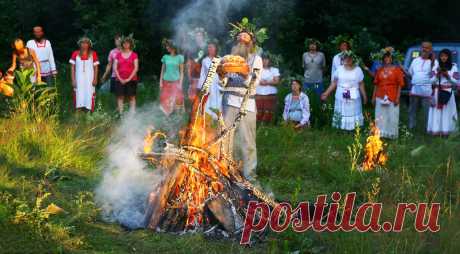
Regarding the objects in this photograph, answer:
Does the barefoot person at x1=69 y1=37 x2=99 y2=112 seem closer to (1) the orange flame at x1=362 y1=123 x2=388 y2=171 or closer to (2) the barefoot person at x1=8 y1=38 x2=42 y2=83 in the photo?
(2) the barefoot person at x1=8 y1=38 x2=42 y2=83

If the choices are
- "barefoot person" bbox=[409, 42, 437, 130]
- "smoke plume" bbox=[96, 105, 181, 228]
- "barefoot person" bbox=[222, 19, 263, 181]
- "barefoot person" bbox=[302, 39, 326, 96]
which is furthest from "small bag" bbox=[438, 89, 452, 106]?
"smoke plume" bbox=[96, 105, 181, 228]

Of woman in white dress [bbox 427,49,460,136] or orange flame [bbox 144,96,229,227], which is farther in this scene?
woman in white dress [bbox 427,49,460,136]

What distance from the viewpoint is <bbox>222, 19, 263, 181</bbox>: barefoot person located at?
336 inches

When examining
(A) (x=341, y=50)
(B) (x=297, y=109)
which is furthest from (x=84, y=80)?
(A) (x=341, y=50)

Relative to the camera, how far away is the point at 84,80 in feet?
43.9

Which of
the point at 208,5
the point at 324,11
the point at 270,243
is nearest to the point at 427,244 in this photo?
the point at 270,243

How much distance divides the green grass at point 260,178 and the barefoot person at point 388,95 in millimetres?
456

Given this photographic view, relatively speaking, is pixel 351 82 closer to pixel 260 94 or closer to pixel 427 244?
pixel 260 94

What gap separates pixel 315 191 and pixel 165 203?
7.04 feet

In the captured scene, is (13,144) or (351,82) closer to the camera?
(13,144)

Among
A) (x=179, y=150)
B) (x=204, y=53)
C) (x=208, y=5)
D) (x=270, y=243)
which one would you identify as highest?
(x=208, y=5)

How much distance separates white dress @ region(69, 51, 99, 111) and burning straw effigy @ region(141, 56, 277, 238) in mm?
6516

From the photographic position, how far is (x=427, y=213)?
6.47m

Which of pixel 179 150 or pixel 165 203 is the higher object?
pixel 179 150
